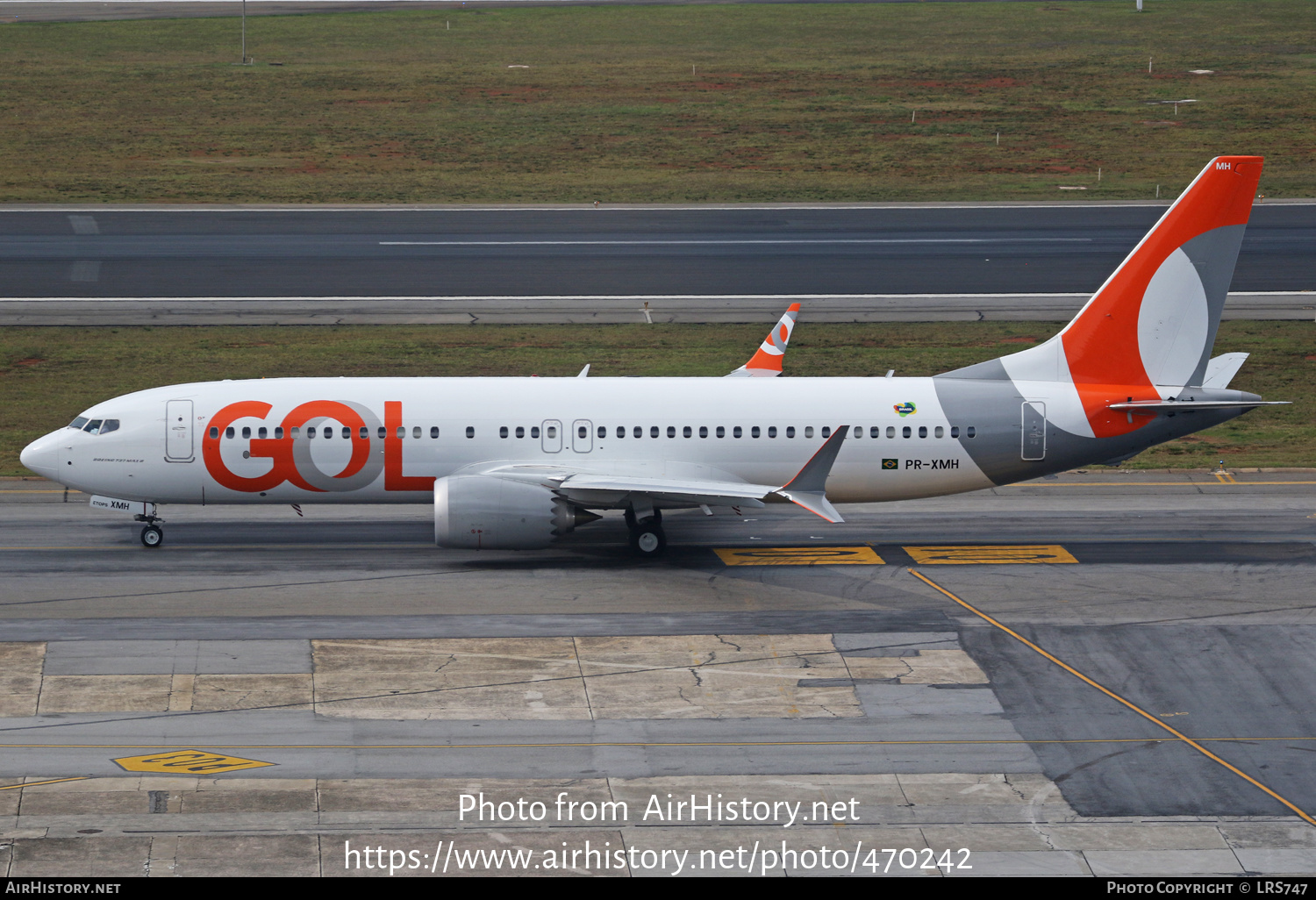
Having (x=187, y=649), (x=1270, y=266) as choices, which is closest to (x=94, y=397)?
(x=187, y=649)

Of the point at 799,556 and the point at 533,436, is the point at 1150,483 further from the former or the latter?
the point at 533,436

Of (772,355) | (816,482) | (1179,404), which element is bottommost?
(816,482)

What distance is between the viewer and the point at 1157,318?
34125 millimetres

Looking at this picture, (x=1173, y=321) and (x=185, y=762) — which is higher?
(x=1173, y=321)

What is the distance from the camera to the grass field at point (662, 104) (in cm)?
7800

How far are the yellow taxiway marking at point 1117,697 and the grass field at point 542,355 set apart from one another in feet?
48.0

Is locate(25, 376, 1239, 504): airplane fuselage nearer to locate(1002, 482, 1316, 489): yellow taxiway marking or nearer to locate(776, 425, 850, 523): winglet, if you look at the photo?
locate(776, 425, 850, 523): winglet

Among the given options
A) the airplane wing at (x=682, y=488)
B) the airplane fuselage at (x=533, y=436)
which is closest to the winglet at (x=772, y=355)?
the airplane fuselage at (x=533, y=436)

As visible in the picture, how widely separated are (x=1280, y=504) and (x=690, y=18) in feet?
307

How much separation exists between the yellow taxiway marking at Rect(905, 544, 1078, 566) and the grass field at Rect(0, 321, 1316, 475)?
402 inches

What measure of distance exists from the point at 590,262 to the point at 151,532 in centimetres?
3125

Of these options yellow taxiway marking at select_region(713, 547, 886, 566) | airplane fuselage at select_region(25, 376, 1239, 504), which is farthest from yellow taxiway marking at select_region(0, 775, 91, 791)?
yellow taxiway marking at select_region(713, 547, 886, 566)

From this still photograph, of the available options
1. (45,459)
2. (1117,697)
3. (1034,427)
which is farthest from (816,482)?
(45,459)

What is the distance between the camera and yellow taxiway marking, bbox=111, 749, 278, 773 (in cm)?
2252
